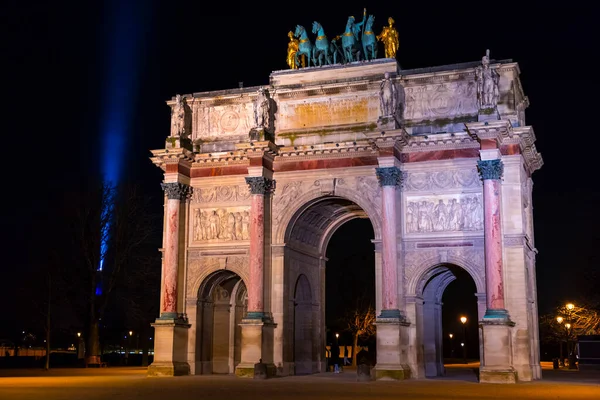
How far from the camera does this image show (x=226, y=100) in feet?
118

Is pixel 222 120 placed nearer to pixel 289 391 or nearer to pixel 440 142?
pixel 440 142

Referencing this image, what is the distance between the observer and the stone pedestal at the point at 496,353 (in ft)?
93.4

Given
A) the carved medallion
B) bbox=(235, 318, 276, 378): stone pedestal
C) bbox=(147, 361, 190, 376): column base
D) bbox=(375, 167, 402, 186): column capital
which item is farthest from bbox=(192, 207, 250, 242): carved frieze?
bbox=(375, 167, 402, 186): column capital

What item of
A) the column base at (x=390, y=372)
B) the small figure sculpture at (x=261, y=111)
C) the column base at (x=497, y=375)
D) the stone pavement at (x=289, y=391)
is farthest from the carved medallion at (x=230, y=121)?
the column base at (x=497, y=375)

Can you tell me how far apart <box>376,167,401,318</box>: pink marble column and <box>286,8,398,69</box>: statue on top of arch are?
629 centimetres

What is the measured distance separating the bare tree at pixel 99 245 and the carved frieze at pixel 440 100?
769 inches

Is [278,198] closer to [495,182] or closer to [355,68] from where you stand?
[355,68]

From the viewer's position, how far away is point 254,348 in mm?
31781

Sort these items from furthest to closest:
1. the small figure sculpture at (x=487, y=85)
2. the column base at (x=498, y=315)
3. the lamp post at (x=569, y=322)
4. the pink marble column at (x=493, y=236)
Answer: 1. the lamp post at (x=569, y=322)
2. the small figure sculpture at (x=487, y=85)
3. the pink marble column at (x=493, y=236)
4. the column base at (x=498, y=315)

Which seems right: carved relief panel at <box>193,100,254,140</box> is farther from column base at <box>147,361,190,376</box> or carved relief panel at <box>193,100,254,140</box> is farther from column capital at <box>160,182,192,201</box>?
column base at <box>147,361,190,376</box>

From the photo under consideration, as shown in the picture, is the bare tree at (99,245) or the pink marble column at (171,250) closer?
the pink marble column at (171,250)

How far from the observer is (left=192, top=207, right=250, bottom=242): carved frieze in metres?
34.6

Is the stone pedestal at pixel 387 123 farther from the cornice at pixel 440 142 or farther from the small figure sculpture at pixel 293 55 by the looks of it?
the small figure sculpture at pixel 293 55

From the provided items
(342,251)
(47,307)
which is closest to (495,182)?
(47,307)
